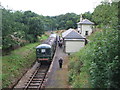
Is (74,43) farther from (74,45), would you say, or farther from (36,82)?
(36,82)

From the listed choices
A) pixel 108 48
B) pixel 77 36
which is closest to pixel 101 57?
pixel 108 48

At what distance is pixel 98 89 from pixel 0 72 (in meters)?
10.8

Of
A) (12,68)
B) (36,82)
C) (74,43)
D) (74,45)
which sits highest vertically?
(74,43)

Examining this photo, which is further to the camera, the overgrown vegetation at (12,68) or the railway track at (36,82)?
the overgrown vegetation at (12,68)

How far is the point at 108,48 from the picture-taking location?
20.7 ft

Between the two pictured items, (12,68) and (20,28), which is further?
(20,28)

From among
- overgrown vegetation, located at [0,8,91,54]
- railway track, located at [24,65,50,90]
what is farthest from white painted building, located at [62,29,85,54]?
railway track, located at [24,65,50,90]

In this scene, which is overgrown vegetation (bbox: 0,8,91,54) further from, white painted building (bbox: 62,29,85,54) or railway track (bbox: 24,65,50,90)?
white painted building (bbox: 62,29,85,54)

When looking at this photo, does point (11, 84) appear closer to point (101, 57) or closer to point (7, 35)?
point (7, 35)

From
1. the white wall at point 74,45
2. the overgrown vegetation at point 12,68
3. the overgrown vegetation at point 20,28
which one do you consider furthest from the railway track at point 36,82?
the white wall at point 74,45

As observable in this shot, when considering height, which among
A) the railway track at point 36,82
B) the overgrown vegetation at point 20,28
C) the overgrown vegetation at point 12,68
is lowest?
the railway track at point 36,82

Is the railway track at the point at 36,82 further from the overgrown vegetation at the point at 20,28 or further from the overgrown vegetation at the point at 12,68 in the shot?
the overgrown vegetation at the point at 20,28

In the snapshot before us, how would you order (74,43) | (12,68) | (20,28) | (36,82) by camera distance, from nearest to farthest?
(36,82)
(12,68)
(74,43)
(20,28)

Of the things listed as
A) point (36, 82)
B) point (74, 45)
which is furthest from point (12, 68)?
point (74, 45)
